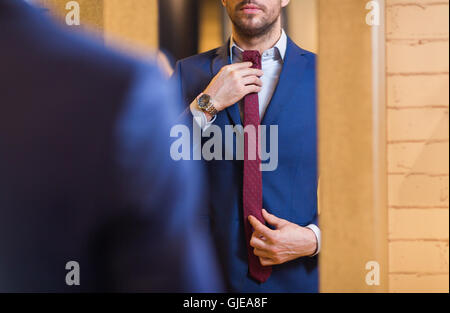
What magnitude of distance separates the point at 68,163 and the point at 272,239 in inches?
28.3

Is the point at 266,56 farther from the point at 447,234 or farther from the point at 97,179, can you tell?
the point at 447,234

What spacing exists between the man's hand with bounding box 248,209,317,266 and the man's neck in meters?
0.52

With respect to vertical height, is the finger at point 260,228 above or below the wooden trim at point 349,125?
below

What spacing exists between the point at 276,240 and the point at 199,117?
46cm

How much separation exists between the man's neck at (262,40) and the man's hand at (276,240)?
1.71 feet

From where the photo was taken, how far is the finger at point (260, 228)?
1.56 metres

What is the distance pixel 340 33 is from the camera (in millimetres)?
1604

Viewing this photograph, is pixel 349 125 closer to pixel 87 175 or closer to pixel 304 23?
pixel 304 23

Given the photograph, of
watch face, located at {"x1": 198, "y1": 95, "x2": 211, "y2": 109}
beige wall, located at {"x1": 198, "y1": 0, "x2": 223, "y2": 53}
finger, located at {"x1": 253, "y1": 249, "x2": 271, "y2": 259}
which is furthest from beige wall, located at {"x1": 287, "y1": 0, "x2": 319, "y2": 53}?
finger, located at {"x1": 253, "y1": 249, "x2": 271, "y2": 259}

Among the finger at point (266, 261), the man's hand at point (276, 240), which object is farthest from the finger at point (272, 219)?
the finger at point (266, 261)

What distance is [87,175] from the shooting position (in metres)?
1.65

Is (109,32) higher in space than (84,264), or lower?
higher

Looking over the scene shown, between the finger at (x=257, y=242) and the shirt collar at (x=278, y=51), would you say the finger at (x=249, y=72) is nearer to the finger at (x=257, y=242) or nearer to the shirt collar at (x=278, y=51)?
the shirt collar at (x=278, y=51)

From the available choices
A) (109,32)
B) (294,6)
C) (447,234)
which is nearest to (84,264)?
(109,32)
